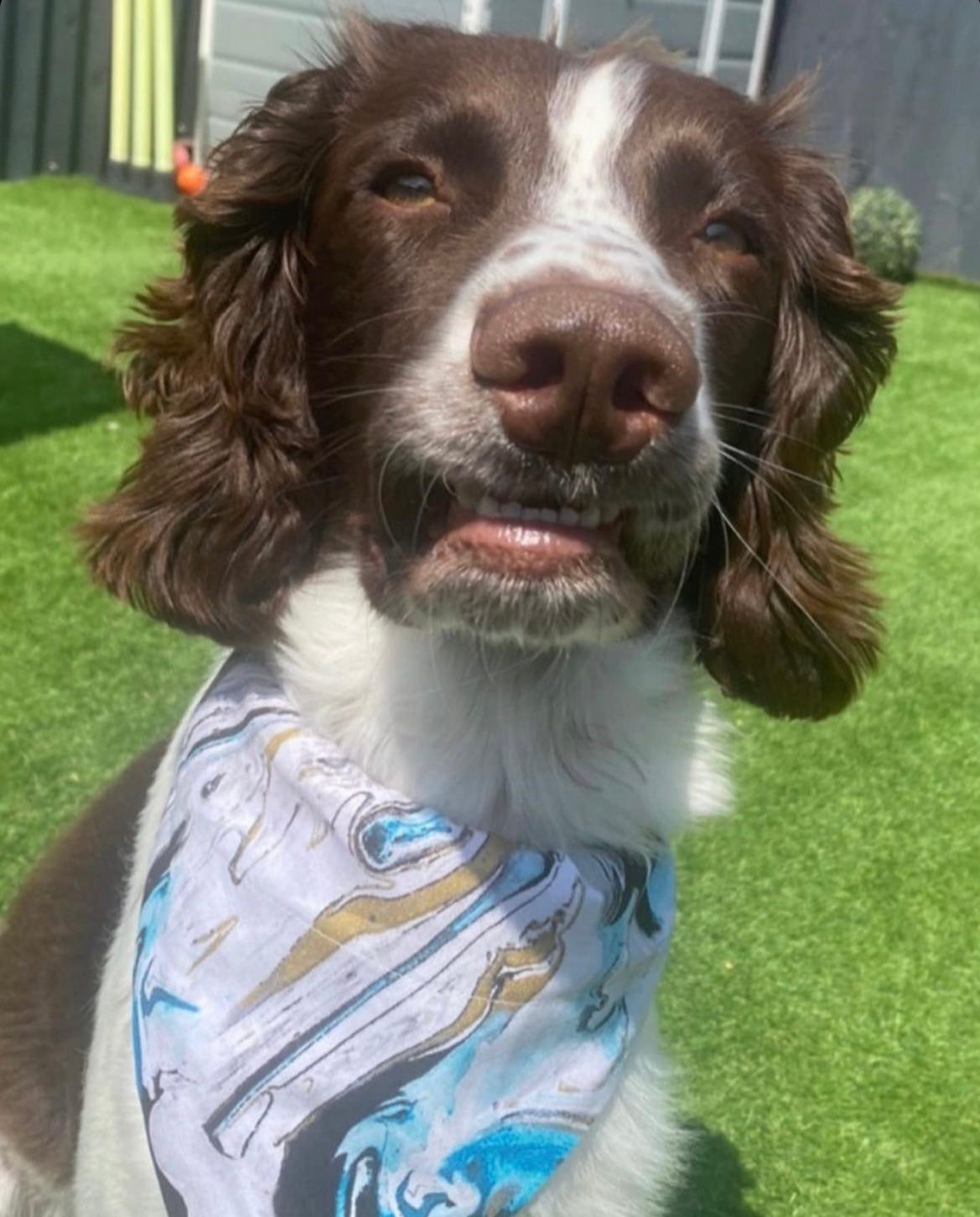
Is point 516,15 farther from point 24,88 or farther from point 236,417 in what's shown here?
point 236,417

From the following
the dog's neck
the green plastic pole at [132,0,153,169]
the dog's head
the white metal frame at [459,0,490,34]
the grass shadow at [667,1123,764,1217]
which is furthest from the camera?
the green plastic pole at [132,0,153,169]

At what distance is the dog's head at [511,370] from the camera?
5.52 ft

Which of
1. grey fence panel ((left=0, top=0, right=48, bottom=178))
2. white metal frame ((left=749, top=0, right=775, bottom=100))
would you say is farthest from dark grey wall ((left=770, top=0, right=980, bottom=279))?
grey fence panel ((left=0, top=0, right=48, bottom=178))

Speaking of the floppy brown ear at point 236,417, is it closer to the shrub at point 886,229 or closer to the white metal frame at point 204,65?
the white metal frame at point 204,65

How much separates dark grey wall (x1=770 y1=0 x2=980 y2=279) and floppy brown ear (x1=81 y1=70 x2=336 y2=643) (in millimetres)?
9079

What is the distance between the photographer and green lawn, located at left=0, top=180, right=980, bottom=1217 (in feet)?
10.1

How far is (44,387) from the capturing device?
6148 millimetres

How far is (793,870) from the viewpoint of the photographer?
3.89 m

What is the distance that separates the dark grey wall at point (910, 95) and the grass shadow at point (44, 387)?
Result: 19.8 feet

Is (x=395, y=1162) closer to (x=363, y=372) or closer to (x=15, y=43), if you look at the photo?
(x=363, y=372)

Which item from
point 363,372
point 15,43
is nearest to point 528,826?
point 363,372

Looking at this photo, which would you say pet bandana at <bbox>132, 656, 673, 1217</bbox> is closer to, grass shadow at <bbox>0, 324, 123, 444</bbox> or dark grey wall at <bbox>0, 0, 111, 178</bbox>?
grass shadow at <bbox>0, 324, 123, 444</bbox>

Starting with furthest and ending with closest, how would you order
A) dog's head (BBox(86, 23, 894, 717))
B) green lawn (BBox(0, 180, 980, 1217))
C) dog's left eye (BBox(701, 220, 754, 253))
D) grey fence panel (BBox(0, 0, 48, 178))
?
grey fence panel (BBox(0, 0, 48, 178)) → green lawn (BBox(0, 180, 980, 1217)) → dog's left eye (BBox(701, 220, 754, 253)) → dog's head (BBox(86, 23, 894, 717))

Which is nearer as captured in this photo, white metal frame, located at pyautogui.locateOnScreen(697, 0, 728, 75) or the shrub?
the shrub
